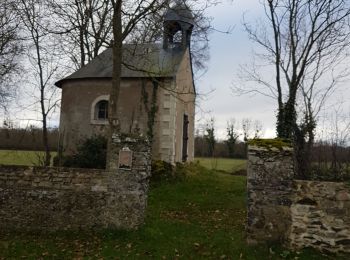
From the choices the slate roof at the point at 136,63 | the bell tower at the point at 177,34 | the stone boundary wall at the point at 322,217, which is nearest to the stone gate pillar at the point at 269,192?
the stone boundary wall at the point at 322,217

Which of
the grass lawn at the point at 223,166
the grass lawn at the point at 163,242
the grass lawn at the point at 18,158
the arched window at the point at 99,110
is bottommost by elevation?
the grass lawn at the point at 163,242

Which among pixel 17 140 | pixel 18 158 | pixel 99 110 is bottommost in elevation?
pixel 18 158

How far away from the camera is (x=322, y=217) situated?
7918mm

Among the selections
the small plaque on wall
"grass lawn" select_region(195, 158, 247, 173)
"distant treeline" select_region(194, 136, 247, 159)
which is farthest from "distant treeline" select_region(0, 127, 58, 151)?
"distant treeline" select_region(194, 136, 247, 159)

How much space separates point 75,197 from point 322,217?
18.2 ft

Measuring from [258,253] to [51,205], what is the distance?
4.98 m

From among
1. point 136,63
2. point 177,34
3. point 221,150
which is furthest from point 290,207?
point 221,150

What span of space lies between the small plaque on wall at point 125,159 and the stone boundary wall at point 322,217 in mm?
3854

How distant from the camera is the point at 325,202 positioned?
26.1 feet

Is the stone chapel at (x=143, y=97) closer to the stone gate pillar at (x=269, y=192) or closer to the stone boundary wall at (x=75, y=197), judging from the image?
the stone boundary wall at (x=75, y=197)

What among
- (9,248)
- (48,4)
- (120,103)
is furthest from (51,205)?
(120,103)

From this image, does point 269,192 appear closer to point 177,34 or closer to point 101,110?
point 101,110

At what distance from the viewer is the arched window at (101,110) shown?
20266 mm

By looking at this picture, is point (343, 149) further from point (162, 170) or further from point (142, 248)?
point (142, 248)
